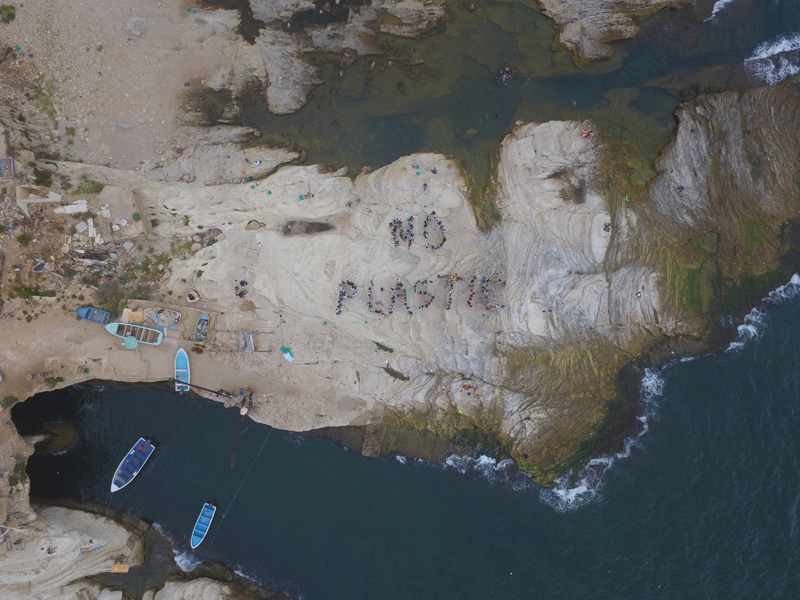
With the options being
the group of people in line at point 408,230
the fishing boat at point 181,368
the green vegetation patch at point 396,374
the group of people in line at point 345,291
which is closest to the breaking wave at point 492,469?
the green vegetation patch at point 396,374

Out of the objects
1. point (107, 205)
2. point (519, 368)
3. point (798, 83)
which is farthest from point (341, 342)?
point (798, 83)

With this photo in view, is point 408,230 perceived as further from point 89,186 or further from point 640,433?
point 640,433

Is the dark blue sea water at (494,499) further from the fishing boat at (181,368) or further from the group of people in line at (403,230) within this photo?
the group of people in line at (403,230)

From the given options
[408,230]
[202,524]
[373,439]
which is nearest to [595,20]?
[408,230]

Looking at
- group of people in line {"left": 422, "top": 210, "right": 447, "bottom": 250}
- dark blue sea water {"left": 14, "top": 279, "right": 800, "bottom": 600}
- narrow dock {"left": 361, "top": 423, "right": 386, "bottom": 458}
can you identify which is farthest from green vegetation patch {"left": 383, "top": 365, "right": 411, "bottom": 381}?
group of people in line {"left": 422, "top": 210, "right": 447, "bottom": 250}

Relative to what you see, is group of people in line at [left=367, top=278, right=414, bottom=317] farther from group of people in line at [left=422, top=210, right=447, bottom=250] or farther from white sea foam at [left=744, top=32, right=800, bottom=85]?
white sea foam at [left=744, top=32, right=800, bottom=85]
